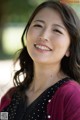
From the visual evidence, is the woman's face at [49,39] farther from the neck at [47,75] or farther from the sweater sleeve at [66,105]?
the sweater sleeve at [66,105]

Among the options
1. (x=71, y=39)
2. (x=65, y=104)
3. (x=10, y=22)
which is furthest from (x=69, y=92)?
(x=10, y=22)

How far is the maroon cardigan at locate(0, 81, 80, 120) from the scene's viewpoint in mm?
1473

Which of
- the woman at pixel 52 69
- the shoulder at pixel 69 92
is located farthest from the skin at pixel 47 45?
the shoulder at pixel 69 92

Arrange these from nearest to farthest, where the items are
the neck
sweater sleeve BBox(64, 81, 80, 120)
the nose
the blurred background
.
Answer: sweater sleeve BBox(64, 81, 80, 120)
the nose
the neck
the blurred background

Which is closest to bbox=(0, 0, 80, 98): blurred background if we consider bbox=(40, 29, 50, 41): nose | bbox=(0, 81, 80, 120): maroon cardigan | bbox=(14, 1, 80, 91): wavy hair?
bbox=(14, 1, 80, 91): wavy hair

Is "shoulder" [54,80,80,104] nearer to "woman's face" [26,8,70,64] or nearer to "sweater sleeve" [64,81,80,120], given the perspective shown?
"sweater sleeve" [64,81,80,120]

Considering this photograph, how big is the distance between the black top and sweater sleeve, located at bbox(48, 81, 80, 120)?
0.04m

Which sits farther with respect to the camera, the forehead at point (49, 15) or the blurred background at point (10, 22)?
the blurred background at point (10, 22)

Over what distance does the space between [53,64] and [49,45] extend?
0.42ft

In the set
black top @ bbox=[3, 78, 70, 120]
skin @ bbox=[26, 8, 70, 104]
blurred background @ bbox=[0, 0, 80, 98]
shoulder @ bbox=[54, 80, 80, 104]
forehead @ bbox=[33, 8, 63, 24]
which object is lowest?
black top @ bbox=[3, 78, 70, 120]

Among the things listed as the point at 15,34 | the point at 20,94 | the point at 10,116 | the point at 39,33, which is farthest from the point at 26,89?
the point at 15,34

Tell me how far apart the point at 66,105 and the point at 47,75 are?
0.28 meters

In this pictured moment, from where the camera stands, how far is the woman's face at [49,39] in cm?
162

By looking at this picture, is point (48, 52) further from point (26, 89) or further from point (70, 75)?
point (26, 89)
